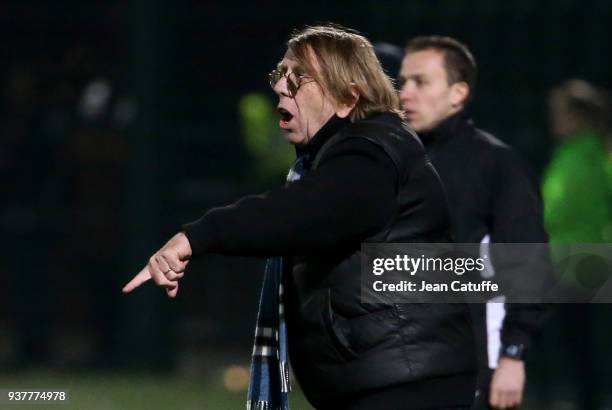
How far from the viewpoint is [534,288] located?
5605 mm

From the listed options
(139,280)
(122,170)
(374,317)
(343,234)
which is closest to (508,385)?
(374,317)

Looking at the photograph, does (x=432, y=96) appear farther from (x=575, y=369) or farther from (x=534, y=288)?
(x=575, y=369)

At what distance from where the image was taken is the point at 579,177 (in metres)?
8.40

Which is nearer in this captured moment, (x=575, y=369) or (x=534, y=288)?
(x=534, y=288)

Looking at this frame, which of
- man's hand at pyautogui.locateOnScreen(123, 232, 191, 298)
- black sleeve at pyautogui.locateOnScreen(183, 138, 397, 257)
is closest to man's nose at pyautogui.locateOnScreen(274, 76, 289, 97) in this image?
black sleeve at pyautogui.locateOnScreen(183, 138, 397, 257)

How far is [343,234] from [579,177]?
4887 mm

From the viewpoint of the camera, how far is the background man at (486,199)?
5.54 metres

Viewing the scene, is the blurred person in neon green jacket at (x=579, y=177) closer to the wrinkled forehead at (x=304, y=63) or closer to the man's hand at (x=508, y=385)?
the man's hand at (x=508, y=385)

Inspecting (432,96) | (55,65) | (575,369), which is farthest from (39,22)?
(432,96)

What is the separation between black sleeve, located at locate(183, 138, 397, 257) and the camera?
11.9 ft

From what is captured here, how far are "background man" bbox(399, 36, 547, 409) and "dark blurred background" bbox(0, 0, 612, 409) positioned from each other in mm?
5096

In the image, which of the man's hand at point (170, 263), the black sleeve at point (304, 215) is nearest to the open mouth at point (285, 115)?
the black sleeve at point (304, 215)

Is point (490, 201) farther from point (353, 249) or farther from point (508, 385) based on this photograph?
point (353, 249)

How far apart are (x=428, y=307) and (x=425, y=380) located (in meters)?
0.17
